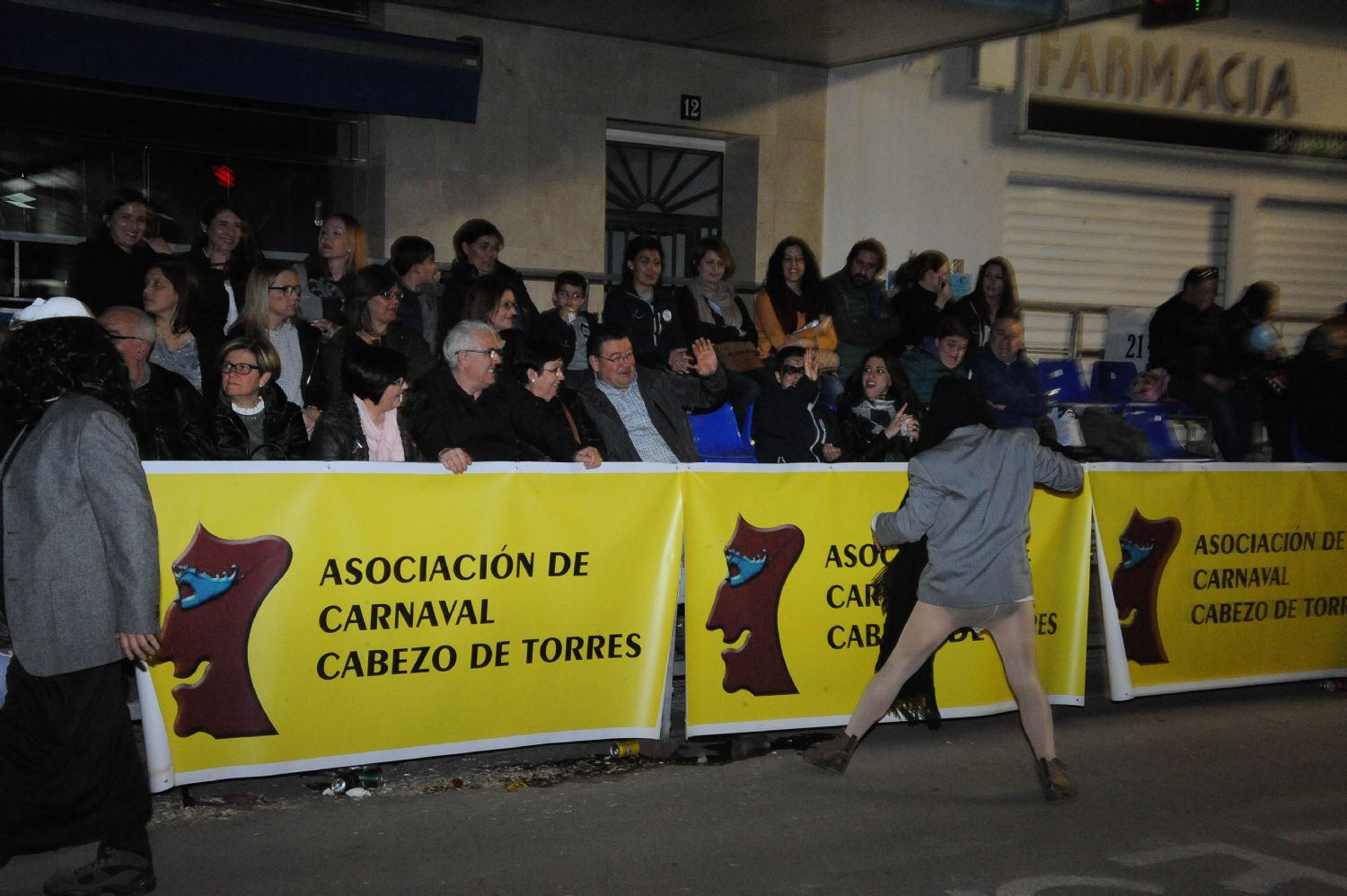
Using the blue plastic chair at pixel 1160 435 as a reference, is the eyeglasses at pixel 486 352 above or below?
above

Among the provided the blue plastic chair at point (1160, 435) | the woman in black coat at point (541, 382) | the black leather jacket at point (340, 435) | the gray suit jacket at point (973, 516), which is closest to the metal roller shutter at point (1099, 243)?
the blue plastic chair at point (1160, 435)

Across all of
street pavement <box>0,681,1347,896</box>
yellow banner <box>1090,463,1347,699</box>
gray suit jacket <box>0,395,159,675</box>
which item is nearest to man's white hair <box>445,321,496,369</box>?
street pavement <box>0,681,1347,896</box>

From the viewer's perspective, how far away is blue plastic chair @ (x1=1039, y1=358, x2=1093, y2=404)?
13.4 m

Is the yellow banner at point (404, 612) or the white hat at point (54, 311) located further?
the yellow banner at point (404, 612)

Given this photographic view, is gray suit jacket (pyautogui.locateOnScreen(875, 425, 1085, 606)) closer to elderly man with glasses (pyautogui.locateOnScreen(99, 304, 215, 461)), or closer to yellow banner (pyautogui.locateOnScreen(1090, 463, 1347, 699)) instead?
yellow banner (pyautogui.locateOnScreen(1090, 463, 1347, 699))

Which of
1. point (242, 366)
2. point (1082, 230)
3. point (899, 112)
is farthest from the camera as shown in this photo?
point (1082, 230)

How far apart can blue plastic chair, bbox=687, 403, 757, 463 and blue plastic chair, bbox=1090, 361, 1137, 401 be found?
5.61 meters

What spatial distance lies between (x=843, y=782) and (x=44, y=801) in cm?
351

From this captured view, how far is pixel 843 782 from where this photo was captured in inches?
251

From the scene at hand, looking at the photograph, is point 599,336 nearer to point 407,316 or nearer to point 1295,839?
point 407,316

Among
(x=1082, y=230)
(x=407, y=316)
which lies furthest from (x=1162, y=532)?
(x=1082, y=230)

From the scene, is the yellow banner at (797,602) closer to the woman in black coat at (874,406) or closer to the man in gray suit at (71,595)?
the woman in black coat at (874,406)

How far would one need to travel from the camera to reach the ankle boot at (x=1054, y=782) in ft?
20.2

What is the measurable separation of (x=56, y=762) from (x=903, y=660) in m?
A: 3.66
